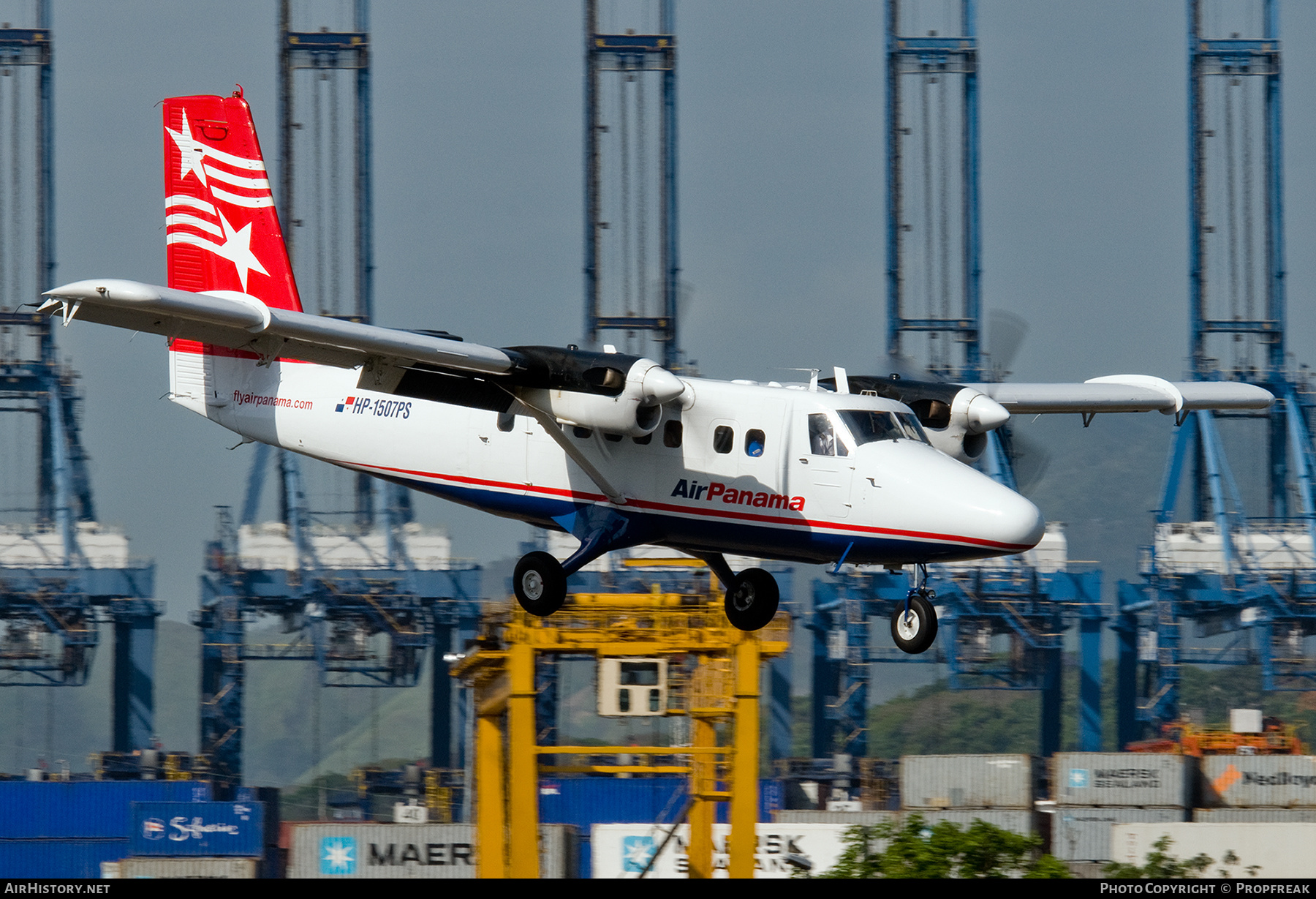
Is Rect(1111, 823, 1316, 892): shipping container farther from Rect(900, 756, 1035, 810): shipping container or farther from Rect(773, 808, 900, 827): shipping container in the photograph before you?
Rect(773, 808, 900, 827): shipping container

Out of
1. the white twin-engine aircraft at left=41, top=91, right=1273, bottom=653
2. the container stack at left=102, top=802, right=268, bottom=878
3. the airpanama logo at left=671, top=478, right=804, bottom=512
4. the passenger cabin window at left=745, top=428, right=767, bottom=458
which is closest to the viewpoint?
the white twin-engine aircraft at left=41, top=91, right=1273, bottom=653

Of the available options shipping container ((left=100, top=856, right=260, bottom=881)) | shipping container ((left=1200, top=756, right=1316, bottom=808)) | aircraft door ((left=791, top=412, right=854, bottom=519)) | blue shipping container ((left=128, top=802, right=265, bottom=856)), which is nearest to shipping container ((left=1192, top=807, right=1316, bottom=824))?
shipping container ((left=1200, top=756, right=1316, bottom=808))

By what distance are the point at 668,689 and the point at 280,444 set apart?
33.6 ft

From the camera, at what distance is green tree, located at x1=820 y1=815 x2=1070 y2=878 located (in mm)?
33062

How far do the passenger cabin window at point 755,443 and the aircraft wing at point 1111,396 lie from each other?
3.91m

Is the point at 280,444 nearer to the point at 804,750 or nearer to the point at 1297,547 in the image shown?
the point at 1297,547

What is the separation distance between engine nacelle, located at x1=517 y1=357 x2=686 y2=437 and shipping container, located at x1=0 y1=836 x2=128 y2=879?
44.7 meters

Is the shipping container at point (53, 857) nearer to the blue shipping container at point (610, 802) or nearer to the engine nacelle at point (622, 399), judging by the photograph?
the blue shipping container at point (610, 802)

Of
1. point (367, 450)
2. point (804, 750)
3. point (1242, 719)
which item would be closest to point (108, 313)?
point (367, 450)

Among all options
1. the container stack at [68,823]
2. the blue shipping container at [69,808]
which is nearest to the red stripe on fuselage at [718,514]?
the container stack at [68,823]

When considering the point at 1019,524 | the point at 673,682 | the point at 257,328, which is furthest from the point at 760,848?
the point at 257,328

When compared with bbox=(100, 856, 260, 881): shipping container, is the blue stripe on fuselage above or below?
above

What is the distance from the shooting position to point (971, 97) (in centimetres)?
7631

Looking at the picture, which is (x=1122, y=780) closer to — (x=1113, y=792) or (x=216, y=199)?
(x=1113, y=792)
